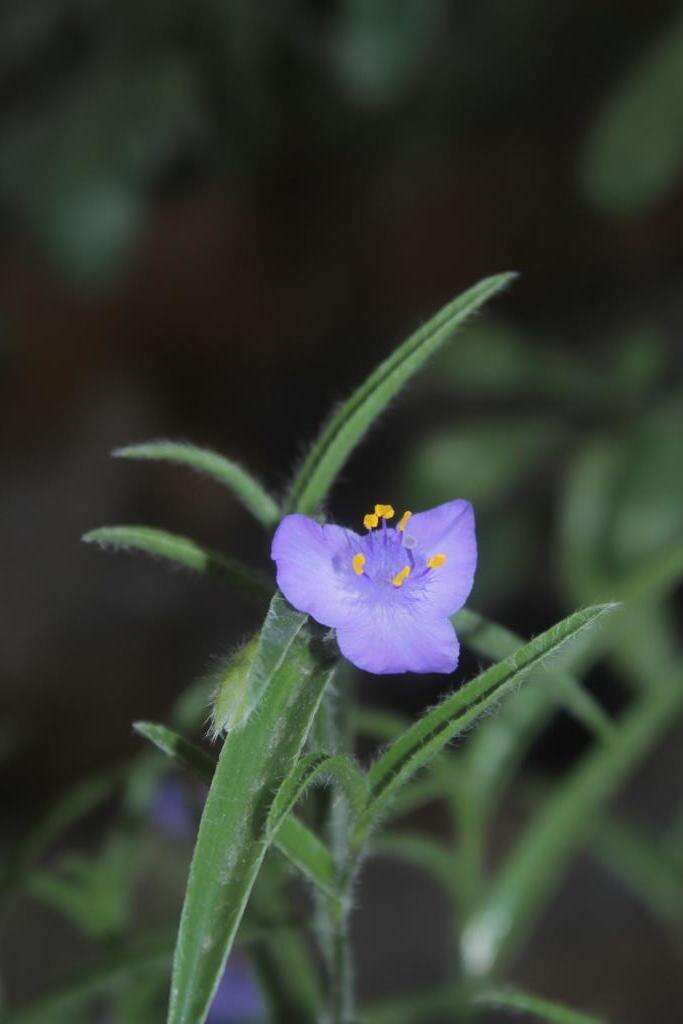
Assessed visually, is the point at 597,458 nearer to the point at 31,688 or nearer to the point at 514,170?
A: the point at 31,688

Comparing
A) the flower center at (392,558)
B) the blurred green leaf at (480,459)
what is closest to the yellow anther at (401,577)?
the flower center at (392,558)

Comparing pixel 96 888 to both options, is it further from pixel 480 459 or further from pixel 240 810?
pixel 480 459

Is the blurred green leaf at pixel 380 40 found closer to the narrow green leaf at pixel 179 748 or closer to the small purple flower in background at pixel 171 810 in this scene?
the small purple flower in background at pixel 171 810

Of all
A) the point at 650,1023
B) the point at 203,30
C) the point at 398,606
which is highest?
the point at 203,30

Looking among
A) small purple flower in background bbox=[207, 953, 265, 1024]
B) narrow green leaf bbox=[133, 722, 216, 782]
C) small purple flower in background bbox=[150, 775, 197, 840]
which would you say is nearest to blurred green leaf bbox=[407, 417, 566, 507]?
small purple flower in background bbox=[150, 775, 197, 840]

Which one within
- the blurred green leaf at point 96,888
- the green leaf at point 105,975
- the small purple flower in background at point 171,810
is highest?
the green leaf at point 105,975

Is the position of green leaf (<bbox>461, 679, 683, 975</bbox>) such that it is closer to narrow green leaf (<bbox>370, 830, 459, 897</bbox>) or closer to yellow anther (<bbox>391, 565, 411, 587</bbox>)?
narrow green leaf (<bbox>370, 830, 459, 897</bbox>)

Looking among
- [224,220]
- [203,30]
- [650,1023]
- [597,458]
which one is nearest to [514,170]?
[224,220]
